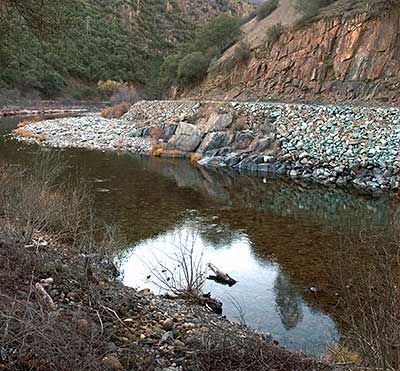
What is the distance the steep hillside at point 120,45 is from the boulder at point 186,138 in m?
28.3

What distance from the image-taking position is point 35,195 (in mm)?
8617

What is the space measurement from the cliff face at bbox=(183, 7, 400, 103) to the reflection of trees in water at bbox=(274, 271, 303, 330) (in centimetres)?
1909

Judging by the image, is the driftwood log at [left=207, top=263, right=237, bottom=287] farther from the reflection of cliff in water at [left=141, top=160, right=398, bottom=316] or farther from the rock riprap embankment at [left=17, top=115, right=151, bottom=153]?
the rock riprap embankment at [left=17, top=115, right=151, bottom=153]

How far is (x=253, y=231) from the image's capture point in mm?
12258

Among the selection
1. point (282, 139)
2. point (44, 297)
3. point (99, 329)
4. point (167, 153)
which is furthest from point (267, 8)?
point (99, 329)

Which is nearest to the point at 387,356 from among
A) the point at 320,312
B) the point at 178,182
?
the point at 320,312

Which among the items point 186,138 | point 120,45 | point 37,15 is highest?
point 120,45

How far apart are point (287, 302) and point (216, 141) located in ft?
55.7

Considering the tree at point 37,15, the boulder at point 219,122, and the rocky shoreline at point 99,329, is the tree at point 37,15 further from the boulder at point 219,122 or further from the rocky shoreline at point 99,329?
the boulder at point 219,122

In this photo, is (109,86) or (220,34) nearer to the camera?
(220,34)

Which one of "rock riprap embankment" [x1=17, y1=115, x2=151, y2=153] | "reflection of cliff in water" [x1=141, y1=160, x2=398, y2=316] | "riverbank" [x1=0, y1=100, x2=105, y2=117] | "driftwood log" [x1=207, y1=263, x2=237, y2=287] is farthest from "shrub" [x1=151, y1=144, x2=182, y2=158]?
"riverbank" [x1=0, y1=100, x2=105, y2=117]

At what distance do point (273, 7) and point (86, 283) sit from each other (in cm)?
4254

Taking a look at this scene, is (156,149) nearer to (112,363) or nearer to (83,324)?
(83,324)

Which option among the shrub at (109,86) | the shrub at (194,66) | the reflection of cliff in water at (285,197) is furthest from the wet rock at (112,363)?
the shrub at (109,86)
